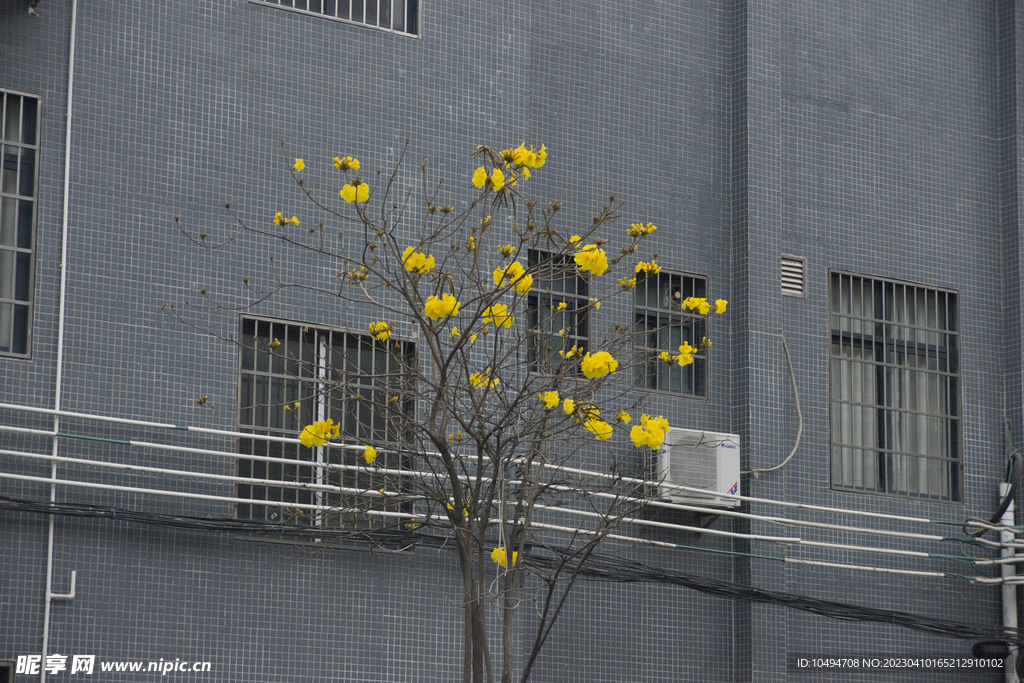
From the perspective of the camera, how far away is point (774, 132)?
41.4 ft

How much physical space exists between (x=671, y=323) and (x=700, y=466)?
1.47 metres

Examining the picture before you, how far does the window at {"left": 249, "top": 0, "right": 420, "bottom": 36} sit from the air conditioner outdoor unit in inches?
161

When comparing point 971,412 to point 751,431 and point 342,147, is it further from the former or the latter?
point 342,147

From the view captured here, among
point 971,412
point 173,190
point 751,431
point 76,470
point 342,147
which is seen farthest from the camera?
point 971,412

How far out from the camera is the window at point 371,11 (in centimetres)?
1080

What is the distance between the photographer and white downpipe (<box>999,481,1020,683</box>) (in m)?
12.6

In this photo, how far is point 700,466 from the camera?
11.4 meters

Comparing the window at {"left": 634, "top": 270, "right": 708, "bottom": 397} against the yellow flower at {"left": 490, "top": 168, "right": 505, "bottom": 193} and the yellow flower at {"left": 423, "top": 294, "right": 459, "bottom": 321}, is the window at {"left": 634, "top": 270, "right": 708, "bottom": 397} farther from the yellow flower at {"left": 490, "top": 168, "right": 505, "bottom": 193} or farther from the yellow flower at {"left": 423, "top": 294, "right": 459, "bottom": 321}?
the yellow flower at {"left": 423, "top": 294, "right": 459, "bottom": 321}

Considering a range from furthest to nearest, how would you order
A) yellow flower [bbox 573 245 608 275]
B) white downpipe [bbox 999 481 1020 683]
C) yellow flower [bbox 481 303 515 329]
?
white downpipe [bbox 999 481 1020 683]
yellow flower [bbox 481 303 515 329]
yellow flower [bbox 573 245 608 275]

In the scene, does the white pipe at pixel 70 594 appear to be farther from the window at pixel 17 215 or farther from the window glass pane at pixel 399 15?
the window glass pane at pixel 399 15

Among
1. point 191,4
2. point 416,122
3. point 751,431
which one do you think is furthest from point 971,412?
point 191,4

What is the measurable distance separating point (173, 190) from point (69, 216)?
2.62 ft

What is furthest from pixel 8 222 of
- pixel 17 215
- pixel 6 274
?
pixel 6 274

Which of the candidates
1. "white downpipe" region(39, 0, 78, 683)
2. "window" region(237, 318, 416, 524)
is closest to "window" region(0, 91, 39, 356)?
"white downpipe" region(39, 0, 78, 683)
